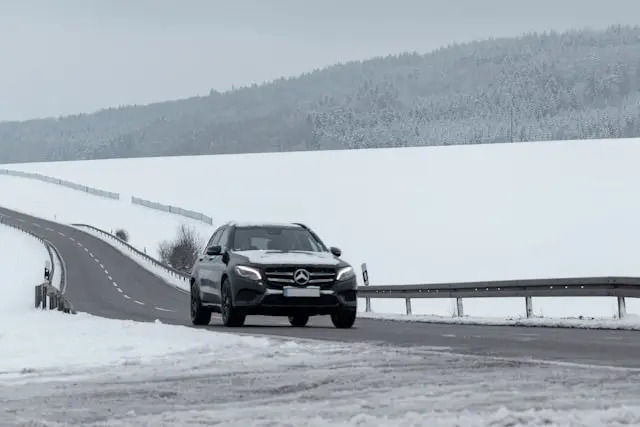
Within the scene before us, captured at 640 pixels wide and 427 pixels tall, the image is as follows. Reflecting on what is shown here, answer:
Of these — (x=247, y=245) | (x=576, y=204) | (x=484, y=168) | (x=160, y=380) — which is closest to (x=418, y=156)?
(x=484, y=168)

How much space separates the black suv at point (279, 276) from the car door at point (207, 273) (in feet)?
1.15

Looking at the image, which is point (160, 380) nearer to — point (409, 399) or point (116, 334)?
point (409, 399)

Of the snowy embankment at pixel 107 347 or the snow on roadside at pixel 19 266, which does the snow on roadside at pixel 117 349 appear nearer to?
the snowy embankment at pixel 107 347

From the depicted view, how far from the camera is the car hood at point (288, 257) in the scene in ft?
62.8

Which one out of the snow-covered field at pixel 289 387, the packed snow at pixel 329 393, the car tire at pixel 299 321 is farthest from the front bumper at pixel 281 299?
the packed snow at pixel 329 393

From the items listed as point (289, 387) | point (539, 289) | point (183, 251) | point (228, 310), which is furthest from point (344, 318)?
point (183, 251)

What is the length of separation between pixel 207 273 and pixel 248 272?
2.27 m

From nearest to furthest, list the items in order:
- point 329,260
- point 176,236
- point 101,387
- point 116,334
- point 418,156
Result: point 101,387
point 116,334
point 329,260
point 176,236
point 418,156

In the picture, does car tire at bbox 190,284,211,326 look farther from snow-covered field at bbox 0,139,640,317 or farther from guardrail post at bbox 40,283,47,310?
snow-covered field at bbox 0,139,640,317

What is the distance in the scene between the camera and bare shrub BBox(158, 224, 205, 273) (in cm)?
7812

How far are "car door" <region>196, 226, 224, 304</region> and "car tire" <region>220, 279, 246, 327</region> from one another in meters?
0.83

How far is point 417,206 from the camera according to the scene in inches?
3551

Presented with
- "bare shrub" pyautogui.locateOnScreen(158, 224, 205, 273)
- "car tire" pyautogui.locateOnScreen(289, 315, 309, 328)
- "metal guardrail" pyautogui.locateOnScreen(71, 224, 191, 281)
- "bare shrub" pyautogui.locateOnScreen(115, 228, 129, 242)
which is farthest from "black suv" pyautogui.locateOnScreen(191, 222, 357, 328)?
"bare shrub" pyautogui.locateOnScreen(115, 228, 129, 242)

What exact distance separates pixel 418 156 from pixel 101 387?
11805 centimetres
